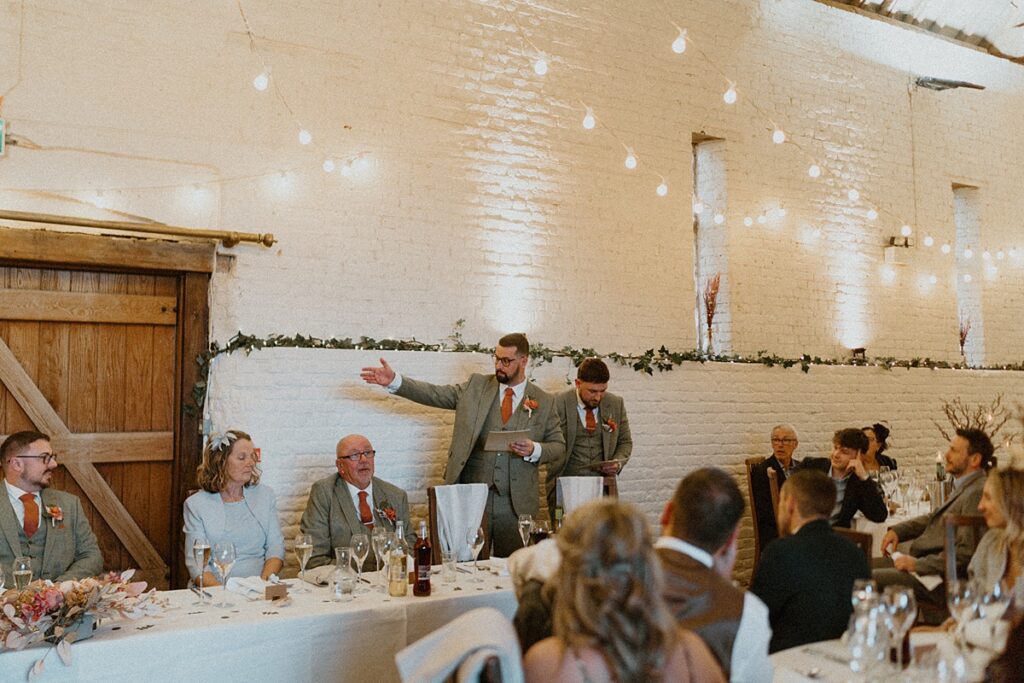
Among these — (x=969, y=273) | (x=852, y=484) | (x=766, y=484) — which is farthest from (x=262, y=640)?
(x=969, y=273)

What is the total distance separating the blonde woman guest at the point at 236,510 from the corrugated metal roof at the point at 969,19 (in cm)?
827

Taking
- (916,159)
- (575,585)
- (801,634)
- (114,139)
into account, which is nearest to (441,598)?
(801,634)

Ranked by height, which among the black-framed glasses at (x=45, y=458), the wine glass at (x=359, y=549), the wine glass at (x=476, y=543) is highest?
the black-framed glasses at (x=45, y=458)

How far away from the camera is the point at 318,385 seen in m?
5.95

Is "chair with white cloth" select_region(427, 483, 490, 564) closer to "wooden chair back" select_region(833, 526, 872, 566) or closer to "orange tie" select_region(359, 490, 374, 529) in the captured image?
"orange tie" select_region(359, 490, 374, 529)

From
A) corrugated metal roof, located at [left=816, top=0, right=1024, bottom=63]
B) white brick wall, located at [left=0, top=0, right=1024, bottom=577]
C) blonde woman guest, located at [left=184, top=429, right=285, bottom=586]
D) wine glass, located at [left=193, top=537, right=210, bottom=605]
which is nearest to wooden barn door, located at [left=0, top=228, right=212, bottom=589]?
white brick wall, located at [left=0, top=0, right=1024, bottom=577]

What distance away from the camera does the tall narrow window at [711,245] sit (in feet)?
26.7

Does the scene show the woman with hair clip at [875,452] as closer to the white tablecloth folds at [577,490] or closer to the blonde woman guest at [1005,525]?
the white tablecloth folds at [577,490]

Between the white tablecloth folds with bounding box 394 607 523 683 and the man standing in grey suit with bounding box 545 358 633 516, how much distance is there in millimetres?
3910

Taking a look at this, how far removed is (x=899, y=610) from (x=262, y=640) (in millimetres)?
2043

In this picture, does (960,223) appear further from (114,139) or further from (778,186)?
(114,139)

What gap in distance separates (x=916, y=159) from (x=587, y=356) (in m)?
5.15

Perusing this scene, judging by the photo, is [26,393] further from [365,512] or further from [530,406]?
[530,406]

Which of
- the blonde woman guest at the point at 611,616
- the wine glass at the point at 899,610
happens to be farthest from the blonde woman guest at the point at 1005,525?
the blonde woman guest at the point at 611,616
